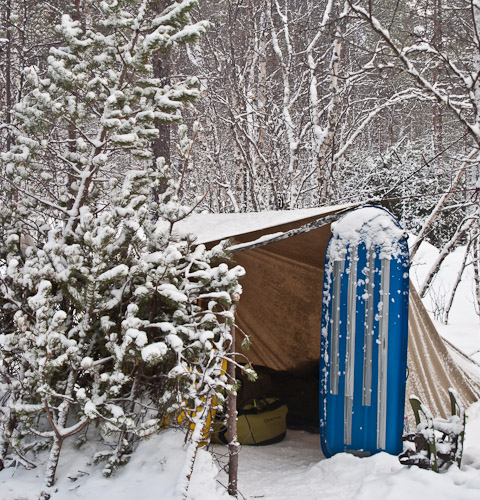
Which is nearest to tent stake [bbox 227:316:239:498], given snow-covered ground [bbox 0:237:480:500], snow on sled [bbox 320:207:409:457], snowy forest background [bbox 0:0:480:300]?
snow-covered ground [bbox 0:237:480:500]

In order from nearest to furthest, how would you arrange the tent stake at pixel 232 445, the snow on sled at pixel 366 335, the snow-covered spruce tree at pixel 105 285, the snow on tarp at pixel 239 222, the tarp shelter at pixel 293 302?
the snow-covered spruce tree at pixel 105 285
the tent stake at pixel 232 445
the snow on sled at pixel 366 335
the snow on tarp at pixel 239 222
the tarp shelter at pixel 293 302

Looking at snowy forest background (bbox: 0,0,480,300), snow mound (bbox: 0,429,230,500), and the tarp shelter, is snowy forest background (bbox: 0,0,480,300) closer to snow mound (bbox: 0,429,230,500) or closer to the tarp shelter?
the tarp shelter

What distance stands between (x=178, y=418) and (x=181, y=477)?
0.46 meters

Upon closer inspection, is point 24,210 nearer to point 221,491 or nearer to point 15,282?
point 15,282

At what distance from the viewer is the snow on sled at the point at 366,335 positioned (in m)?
3.36

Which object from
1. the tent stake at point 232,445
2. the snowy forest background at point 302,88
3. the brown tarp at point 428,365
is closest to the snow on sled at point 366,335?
the snowy forest background at point 302,88

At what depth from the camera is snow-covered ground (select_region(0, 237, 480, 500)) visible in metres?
2.57

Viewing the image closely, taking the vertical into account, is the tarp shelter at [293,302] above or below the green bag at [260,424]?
above

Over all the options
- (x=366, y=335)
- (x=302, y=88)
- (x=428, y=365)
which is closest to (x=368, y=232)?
(x=366, y=335)

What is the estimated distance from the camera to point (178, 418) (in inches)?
114

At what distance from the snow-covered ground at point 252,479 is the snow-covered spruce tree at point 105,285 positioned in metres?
0.12

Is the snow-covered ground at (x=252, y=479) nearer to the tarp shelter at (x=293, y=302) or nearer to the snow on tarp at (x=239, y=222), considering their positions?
the tarp shelter at (x=293, y=302)

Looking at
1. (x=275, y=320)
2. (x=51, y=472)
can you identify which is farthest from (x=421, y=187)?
(x=51, y=472)

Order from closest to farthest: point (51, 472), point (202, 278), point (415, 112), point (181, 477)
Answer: point (181, 477) < point (51, 472) < point (202, 278) < point (415, 112)
